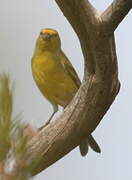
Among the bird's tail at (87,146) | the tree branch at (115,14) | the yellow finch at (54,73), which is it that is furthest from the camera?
the yellow finch at (54,73)

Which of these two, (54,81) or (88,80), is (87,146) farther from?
(88,80)

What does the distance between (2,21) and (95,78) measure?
491 millimetres

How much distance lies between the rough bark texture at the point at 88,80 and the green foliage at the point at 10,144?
0.21 meters

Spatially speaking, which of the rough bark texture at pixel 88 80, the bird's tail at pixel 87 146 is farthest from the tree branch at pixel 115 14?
the bird's tail at pixel 87 146

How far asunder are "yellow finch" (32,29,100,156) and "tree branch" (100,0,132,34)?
472 millimetres

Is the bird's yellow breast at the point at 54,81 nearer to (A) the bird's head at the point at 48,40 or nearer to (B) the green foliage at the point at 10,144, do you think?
(A) the bird's head at the point at 48,40

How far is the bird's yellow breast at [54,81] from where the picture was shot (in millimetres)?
1009

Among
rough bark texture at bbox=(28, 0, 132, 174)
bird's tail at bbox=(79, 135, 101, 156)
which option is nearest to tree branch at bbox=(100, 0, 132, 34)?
rough bark texture at bbox=(28, 0, 132, 174)

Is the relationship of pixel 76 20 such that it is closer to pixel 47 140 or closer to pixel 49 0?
pixel 47 140

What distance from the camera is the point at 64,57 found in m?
1.06

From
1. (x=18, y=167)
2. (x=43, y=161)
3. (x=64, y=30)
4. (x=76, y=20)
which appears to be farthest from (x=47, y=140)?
(x=64, y=30)

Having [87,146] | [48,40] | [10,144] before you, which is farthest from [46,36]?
[10,144]

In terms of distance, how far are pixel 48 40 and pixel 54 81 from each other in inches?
3.8

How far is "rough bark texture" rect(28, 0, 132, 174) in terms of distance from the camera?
0.51 metres
